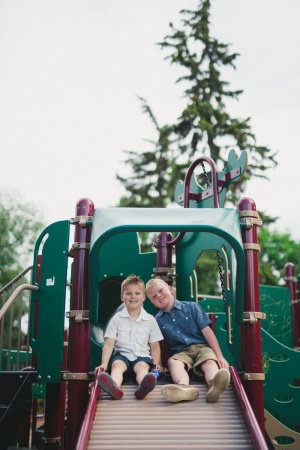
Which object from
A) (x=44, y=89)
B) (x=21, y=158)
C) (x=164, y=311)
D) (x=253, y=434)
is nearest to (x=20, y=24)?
(x=44, y=89)

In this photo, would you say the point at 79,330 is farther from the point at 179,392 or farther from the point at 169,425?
the point at 169,425

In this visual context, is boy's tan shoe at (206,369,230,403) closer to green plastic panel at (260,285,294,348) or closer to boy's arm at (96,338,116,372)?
boy's arm at (96,338,116,372)

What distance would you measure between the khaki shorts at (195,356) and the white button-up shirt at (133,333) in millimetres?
266

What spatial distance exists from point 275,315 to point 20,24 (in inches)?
550

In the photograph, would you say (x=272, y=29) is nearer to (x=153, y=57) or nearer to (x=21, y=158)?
(x=153, y=57)

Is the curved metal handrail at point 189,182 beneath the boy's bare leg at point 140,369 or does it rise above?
above

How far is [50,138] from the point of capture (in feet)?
84.2

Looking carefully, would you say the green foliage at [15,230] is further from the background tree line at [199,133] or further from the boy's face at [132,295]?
the boy's face at [132,295]

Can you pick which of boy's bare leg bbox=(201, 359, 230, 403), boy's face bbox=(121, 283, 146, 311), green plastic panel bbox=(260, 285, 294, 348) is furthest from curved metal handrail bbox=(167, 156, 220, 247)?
green plastic panel bbox=(260, 285, 294, 348)

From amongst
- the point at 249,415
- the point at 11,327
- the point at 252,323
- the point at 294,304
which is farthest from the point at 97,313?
the point at 294,304

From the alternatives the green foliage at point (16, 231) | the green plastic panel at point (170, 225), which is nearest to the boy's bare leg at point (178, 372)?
the green plastic panel at point (170, 225)

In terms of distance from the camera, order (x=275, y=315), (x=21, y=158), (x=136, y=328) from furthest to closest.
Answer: (x=21, y=158), (x=275, y=315), (x=136, y=328)

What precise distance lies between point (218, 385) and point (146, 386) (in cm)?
54

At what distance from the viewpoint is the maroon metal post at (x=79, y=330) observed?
416 centimetres
